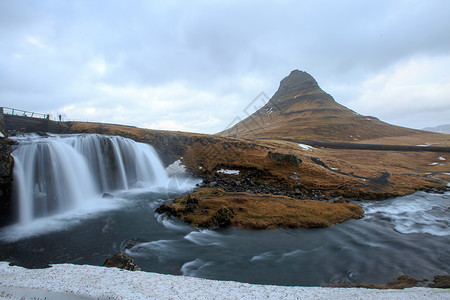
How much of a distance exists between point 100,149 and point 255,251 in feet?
64.0

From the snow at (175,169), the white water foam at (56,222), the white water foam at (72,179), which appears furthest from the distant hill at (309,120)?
the white water foam at (56,222)

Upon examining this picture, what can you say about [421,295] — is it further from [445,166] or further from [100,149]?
[445,166]

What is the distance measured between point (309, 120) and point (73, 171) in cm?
11903

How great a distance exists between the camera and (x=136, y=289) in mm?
5242

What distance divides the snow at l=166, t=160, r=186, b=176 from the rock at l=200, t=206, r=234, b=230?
53.1 feet

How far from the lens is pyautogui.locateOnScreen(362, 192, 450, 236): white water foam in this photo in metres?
13.5

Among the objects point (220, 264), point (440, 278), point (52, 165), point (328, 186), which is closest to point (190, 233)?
point (220, 264)

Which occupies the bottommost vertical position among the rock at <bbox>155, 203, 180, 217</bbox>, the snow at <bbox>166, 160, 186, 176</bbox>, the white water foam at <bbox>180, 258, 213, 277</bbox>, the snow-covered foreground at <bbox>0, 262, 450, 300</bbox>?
the white water foam at <bbox>180, 258, 213, 277</bbox>

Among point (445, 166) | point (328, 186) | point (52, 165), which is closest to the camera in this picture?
point (52, 165)

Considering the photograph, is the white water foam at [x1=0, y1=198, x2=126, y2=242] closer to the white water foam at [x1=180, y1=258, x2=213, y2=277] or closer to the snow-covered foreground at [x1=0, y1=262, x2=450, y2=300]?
the snow-covered foreground at [x1=0, y1=262, x2=450, y2=300]

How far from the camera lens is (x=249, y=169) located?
87.8 feet

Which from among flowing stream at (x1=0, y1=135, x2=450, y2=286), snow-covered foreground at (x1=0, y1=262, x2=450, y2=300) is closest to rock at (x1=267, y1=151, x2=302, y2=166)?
flowing stream at (x1=0, y1=135, x2=450, y2=286)

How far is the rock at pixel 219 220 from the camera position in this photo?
12.9 m

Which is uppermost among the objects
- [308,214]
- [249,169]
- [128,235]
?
[249,169]
